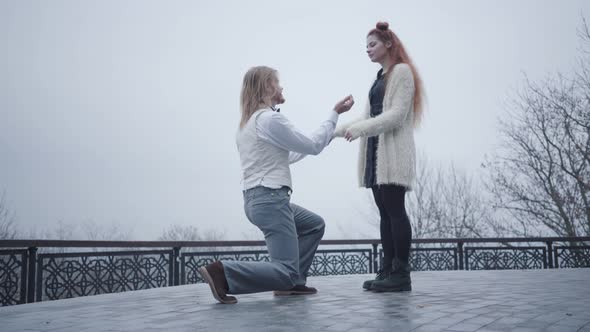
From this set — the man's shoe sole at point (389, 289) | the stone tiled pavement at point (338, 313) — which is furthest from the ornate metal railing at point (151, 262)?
the man's shoe sole at point (389, 289)

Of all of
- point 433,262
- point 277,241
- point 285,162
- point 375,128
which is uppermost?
point 375,128

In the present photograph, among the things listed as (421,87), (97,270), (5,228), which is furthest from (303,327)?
(5,228)

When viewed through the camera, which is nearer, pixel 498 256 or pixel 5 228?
pixel 498 256

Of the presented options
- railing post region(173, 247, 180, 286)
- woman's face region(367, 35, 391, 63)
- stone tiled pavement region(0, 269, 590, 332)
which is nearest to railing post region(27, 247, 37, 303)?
stone tiled pavement region(0, 269, 590, 332)

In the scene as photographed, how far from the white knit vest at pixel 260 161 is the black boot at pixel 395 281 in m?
1.07

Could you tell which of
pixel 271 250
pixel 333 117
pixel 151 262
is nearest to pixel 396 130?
pixel 333 117

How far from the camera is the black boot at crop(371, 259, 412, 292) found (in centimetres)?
385

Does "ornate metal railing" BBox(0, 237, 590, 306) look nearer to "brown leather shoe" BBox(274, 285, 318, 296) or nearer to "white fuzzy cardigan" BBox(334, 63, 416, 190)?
"brown leather shoe" BBox(274, 285, 318, 296)

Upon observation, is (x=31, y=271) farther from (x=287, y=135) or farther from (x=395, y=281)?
(x=395, y=281)

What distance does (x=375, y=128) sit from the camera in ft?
12.3

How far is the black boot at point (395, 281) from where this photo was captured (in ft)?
12.6

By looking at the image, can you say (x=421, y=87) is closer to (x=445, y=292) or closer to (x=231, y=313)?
(x=445, y=292)

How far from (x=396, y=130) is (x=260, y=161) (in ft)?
3.88

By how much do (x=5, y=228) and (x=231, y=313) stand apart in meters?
30.4
